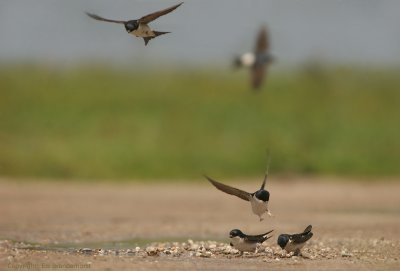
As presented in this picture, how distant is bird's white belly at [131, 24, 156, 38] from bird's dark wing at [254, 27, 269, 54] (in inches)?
229

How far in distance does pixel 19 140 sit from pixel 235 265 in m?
16.7

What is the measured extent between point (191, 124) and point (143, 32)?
17.1m

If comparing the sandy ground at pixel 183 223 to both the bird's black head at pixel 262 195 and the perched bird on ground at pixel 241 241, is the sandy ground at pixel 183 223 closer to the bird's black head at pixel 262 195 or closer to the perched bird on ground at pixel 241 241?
the perched bird on ground at pixel 241 241

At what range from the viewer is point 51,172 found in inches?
989

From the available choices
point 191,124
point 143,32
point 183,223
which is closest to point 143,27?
point 143,32

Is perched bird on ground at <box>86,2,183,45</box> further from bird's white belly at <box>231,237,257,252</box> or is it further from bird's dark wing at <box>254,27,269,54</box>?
bird's dark wing at <box>254,27,269,54</box>

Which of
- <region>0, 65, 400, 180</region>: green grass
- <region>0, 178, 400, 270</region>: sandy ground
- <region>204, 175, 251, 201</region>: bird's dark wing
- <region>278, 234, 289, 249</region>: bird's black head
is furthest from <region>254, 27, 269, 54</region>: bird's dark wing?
Result: <region>0, 65, 400, 180</region>: green grass

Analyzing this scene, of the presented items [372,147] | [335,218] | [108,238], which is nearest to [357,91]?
[372,147]

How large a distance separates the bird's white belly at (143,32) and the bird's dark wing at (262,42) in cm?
582

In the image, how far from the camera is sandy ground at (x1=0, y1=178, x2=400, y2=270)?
35.8 feet

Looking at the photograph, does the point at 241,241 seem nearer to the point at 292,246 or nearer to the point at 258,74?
the point at 292,246

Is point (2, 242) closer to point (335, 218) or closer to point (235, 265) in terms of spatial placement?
point (235, 265)

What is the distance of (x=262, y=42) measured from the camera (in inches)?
688

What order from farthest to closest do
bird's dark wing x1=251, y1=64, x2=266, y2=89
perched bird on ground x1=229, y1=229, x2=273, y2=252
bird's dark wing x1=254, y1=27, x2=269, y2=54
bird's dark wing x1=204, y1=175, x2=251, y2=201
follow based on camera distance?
bird's dark wing x1=254, y1=27, x2=269, y2=54 → bird's dark wing x1=251, y1=64, x2=266, y2=89 → perched bird on ground x1=229, y1=229, x2=273, y2=252 → bird's dark wing x1=204, y1=175, x2=251, y2=201
